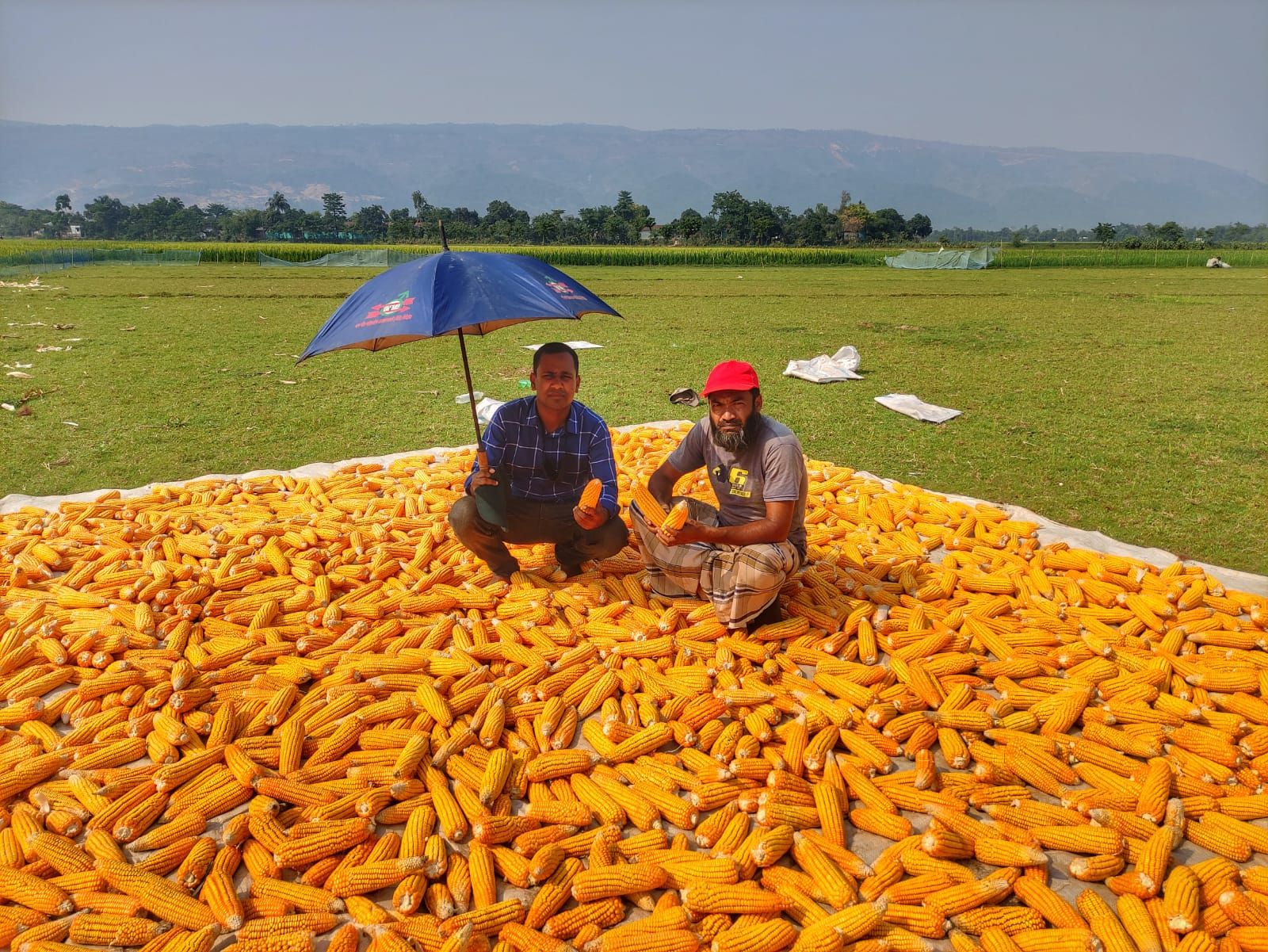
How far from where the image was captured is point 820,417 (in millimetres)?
9250

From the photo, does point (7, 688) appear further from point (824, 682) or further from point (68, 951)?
point (824, 682)

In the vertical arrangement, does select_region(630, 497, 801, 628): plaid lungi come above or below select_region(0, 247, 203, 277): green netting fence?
below

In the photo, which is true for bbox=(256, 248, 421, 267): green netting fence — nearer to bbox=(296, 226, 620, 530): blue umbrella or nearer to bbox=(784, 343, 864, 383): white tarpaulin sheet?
bbox=(784, 343, 864, 383): white tarpaulin sheet

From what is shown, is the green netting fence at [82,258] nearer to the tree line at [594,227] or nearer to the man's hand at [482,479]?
the tree line at [594,227]

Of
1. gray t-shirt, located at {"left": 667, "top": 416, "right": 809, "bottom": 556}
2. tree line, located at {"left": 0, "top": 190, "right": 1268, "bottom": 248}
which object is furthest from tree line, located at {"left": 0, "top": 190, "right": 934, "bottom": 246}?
gray t-shirt, located at {"left": 667, "top": 416, "right": 809, "bottom": 556}

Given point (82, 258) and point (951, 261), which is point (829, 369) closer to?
point (951, 261)

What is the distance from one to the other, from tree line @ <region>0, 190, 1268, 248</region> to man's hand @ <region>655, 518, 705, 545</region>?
7014 cm

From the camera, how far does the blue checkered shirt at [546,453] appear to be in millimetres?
4340

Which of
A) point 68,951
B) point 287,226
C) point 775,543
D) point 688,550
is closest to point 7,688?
point 68,951

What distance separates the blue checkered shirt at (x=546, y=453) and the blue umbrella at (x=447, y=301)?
10.8 inches

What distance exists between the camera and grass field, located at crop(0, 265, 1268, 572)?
6965 mm

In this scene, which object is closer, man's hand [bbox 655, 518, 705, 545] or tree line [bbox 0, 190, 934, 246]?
man's hand [bbox 655, 518, 705, 545]

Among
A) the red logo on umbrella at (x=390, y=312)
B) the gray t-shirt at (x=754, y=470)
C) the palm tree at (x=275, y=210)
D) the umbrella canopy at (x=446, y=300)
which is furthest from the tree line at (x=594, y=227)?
the gray t-shirt at (x=754, y=470)

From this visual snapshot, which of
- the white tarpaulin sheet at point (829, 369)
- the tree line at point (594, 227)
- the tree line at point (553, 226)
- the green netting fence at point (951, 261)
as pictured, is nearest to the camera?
the white tarpaulin sheet at point (829, 369)
